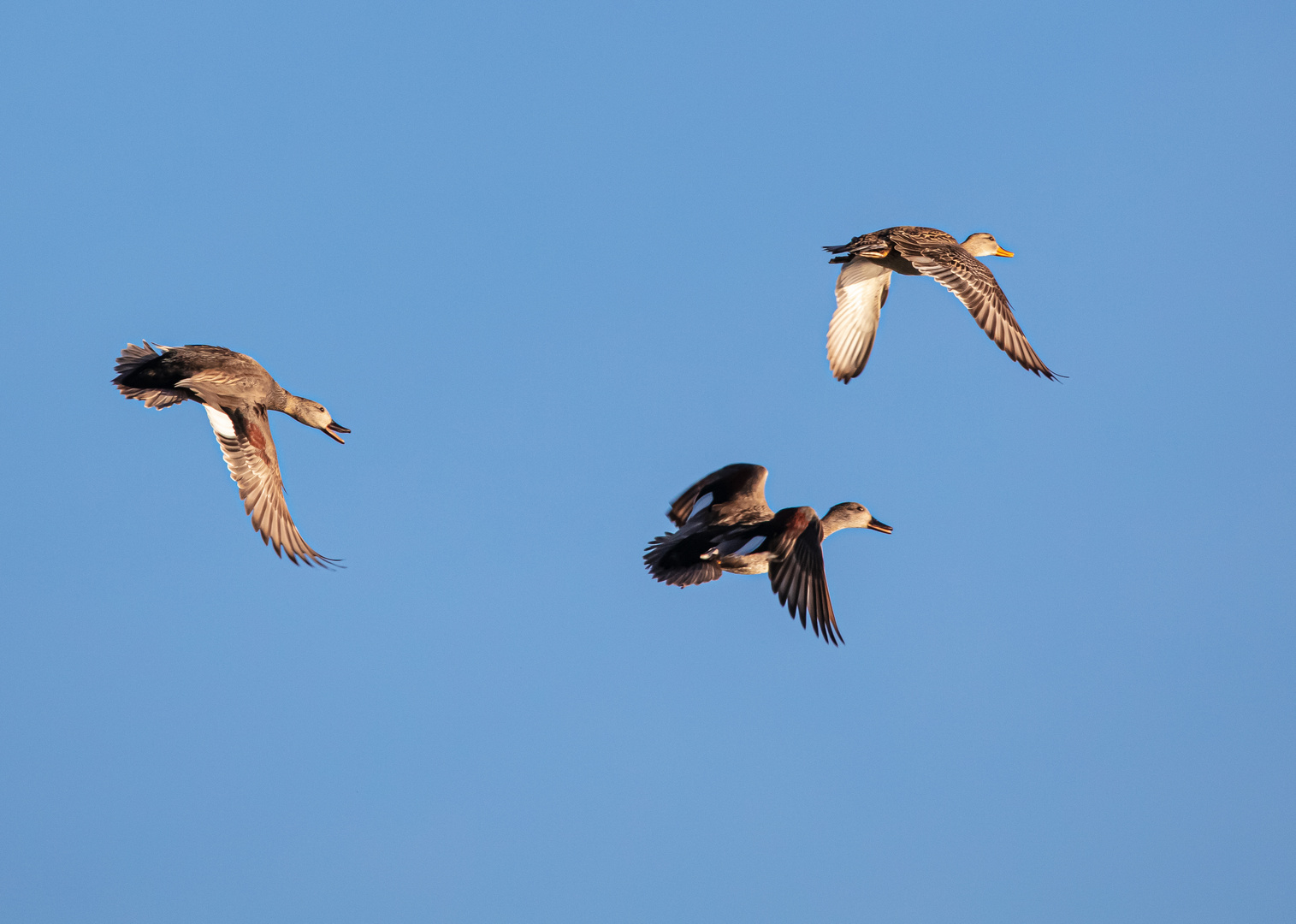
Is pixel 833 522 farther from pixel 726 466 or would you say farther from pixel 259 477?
pixel 259 477

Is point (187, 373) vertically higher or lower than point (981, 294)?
lower

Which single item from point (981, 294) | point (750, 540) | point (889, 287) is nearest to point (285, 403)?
point (750, 540)

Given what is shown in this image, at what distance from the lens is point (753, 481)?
1703cm

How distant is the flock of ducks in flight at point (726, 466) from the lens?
51.5 feet

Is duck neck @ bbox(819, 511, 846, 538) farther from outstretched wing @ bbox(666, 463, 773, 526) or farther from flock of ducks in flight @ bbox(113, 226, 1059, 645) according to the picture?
outstretched wing @ bbox(666, 463, 773, 526)

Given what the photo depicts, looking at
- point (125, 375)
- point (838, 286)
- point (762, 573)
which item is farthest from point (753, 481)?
point (125, 375)

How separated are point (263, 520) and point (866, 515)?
7.85 meters

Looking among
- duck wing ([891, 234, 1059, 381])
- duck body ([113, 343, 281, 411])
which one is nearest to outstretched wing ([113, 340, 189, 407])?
duck body ([113, 343, 281, 411])

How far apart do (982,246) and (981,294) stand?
16.1 feet

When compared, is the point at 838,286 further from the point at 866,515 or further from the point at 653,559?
the point at 653,559

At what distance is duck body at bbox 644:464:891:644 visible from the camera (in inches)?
531

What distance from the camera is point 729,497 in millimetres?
16969

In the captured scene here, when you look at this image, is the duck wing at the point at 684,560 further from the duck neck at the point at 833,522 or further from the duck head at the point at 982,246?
the duck head at the point at 982,246

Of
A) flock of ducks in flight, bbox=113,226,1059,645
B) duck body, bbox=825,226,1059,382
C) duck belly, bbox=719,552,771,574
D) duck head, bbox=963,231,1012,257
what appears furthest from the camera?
duck head, bbox=963,231,1012,257
